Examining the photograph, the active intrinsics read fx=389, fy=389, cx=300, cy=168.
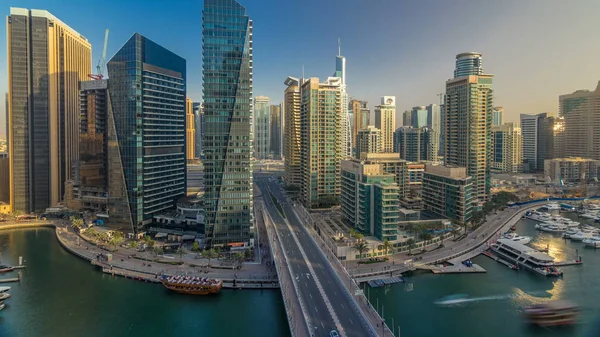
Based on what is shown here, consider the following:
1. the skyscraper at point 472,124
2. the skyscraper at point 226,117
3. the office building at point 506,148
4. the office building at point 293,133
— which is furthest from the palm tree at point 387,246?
the office building at point 506,148

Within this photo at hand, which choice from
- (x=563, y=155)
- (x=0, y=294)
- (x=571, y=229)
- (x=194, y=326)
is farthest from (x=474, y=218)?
(x=563, y=155)

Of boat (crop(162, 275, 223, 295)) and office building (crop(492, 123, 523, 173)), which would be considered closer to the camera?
boat (crop(162, 275, 223, 295))

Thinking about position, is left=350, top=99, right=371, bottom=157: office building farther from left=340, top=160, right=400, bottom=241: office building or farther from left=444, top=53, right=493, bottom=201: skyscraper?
left=340, top=160, right=400, bottom=241: office building

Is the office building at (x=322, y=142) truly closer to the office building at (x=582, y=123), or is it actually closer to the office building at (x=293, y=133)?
the office building at (x=293, y=133)

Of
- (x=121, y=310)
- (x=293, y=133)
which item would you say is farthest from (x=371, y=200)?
(x=293, y=133)

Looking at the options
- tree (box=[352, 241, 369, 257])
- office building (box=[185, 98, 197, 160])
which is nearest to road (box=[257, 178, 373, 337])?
tree (box=[352, 241, 369, 257])

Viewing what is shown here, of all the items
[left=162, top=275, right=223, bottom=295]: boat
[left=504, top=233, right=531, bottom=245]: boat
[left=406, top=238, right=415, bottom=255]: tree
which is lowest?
[left=162, top=275, right=223, bottom=295]: boat

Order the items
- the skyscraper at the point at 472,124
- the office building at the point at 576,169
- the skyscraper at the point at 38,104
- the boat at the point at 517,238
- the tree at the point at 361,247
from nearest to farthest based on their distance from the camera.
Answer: the tree at the point at 361,247, the boat at the point at 517,238, the skyscraper at the point at 38,104, the skyscraper at the point at 472,124, the office building at the point at 576,169
